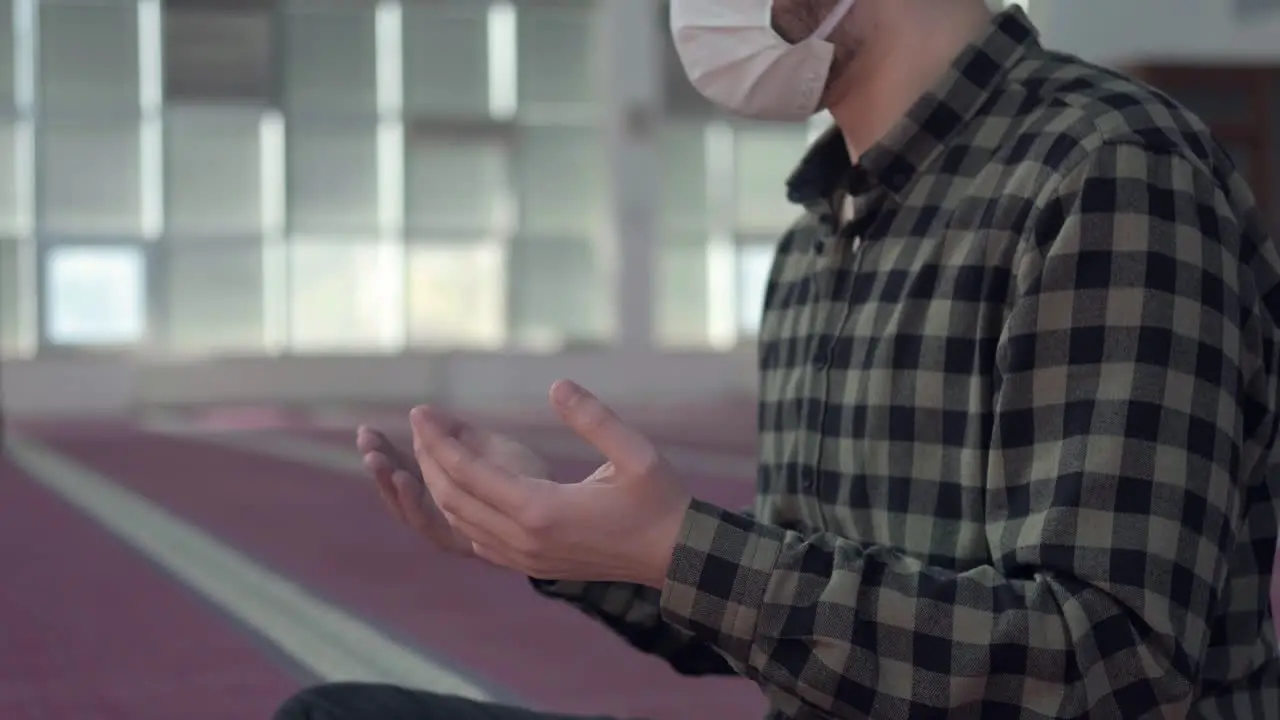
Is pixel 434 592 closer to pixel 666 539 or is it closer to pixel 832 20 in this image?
pixel 832 20

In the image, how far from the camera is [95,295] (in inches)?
481

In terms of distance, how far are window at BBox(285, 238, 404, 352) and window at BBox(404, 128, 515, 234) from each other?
40cm

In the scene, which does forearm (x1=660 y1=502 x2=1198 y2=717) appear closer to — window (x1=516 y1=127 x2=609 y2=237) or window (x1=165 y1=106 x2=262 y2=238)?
window (x1=165 y1=106 x2=262 y2=238)

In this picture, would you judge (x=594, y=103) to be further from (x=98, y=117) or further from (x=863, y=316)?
(x=863, y=316)

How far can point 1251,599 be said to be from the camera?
1166 mm

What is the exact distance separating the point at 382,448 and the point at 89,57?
11.7 m

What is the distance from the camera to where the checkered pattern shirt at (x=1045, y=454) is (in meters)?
0.98

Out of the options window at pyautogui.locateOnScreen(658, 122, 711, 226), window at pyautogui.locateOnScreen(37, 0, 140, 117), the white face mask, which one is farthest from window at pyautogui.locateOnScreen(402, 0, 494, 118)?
the white face mask

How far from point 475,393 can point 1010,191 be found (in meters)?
11.3

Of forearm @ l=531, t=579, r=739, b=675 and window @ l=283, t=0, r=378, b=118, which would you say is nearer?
forearm @ l=531, t=579, r=739, b=675

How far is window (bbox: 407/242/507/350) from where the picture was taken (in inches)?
501

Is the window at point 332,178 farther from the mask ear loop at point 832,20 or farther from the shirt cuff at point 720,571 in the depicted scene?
the shirt cuff at point 720,571

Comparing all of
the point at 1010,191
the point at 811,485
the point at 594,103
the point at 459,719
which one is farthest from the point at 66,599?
the point at 594,103

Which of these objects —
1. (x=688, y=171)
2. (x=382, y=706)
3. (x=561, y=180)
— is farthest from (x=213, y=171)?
(x=382, y=706)
